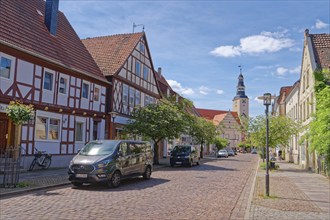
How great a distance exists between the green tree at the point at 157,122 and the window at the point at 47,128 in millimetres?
6704

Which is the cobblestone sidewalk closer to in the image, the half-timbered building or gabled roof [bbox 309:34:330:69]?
gabled roof [bbox 309:34:330:69]

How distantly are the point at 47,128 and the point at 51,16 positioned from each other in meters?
→ 8.22

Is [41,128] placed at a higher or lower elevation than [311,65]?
lower

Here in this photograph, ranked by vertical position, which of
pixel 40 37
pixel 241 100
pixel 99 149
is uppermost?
pixel 241 100

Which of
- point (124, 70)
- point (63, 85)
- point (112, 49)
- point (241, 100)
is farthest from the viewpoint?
point (241, 100)

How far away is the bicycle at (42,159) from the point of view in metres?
20.6

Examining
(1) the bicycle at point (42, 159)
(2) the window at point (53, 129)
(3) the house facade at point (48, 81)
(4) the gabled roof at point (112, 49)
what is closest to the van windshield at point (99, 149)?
(3) the house facade at point (48, 81)

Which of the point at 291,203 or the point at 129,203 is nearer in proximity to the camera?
the point at 129,203

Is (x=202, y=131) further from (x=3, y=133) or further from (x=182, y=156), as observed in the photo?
(x=3, y=133)

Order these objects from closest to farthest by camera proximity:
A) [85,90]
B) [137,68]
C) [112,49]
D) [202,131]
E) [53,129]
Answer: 1. [53,129]
2. [85,90]
3. [112,49]
4. [137,68]
5. [202,131]

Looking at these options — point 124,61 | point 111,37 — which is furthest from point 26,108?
point 111,37

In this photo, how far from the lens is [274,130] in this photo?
98.0 feet

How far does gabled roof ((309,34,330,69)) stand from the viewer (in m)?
25.9

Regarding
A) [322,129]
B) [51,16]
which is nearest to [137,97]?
[51,16]
